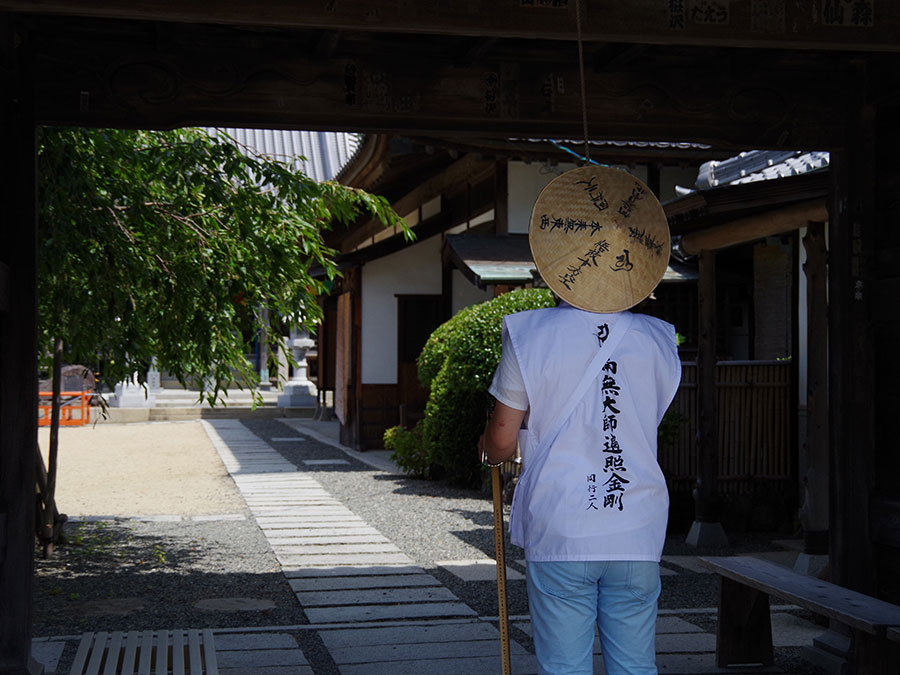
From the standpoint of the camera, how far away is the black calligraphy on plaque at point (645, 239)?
3.43 meters

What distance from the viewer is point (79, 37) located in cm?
465

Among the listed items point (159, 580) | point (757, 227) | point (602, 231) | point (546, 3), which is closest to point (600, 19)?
point (546, 3)

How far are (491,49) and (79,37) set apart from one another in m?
1.92

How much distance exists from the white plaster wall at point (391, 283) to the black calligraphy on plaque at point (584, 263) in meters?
12.9

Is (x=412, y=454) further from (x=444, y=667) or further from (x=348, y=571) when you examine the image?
(x=444, y=667)

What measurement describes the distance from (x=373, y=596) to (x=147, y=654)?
97.2 inches

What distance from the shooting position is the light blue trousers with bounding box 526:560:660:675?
3.00 metres

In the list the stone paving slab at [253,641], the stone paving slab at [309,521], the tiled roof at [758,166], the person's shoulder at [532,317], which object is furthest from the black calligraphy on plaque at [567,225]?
the stone paving slab at [309,521]

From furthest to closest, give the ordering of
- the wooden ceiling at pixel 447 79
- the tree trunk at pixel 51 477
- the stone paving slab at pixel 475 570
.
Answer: the tree trunk at pixel 51 477
the stone paving slab at pixel 475 570
the wooden ceiling at pixel 447 79

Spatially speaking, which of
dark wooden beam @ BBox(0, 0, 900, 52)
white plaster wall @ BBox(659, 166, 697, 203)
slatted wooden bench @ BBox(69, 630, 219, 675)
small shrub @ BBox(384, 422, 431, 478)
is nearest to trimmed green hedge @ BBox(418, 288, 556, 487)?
small shrub @ BBox(384, 422, 431, 478)

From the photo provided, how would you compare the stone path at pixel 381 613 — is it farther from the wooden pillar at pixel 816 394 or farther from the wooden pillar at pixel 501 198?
the wooden pillar at pixel 501 198

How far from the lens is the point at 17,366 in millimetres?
4613

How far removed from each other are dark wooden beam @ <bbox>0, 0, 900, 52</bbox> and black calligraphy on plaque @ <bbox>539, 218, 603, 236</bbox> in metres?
0.87

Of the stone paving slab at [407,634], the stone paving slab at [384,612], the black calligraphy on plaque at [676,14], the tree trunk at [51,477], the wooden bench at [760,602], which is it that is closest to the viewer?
the black calligraphy on plaque at [676,14]
